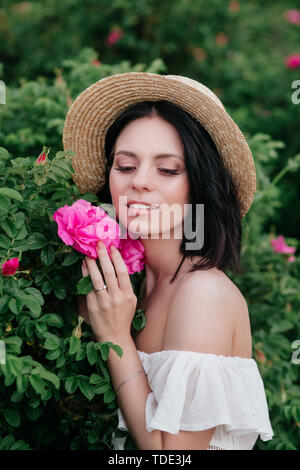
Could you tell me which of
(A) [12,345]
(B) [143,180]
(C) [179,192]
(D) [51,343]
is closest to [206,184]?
(C) [179,192]

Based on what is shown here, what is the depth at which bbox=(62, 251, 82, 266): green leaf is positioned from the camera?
1.71 m

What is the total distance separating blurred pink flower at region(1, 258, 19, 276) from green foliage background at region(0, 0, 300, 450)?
0.15 feet

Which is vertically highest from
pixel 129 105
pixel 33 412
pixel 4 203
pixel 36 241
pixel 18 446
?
pixel 129 105

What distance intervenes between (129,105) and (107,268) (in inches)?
29.1

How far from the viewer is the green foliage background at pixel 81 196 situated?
62.5 inches

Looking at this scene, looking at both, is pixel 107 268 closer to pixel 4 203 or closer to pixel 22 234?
pixel 22 234

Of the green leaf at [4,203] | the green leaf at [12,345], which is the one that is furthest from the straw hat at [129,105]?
the green leaf at [12,345]

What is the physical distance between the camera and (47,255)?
1712mm

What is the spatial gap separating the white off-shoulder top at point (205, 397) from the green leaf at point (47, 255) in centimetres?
51

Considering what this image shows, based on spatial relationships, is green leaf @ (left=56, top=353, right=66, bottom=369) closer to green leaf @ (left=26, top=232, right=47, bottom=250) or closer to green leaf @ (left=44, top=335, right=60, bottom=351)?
green leaf @ (left=44, top=335, right=60, bottom=351)

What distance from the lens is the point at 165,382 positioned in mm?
1639

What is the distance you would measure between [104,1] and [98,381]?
4340 millimetres

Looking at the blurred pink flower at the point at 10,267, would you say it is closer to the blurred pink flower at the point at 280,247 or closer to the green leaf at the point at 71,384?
the green leaf at the point at 71,384
